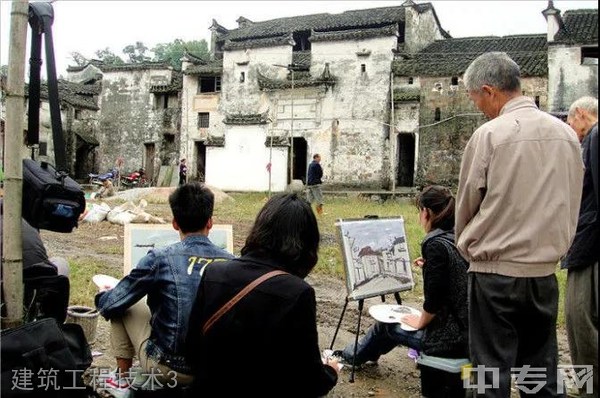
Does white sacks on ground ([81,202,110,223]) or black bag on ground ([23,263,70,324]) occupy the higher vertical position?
black bag on ground ([23,263,70,324])

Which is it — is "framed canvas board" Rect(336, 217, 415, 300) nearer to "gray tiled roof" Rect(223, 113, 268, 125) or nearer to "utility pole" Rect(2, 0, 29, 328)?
"utility pole" Rect(2, 0, 29, 328)

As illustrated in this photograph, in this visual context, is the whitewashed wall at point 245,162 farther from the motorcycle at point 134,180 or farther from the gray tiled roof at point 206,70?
the motorcycle at point 134,180

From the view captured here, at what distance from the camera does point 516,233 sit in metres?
2.63

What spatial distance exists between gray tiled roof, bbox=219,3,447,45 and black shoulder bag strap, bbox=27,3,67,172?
76.8 feet

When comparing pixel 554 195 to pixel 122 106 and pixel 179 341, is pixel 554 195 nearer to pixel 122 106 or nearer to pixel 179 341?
pixel 179 341

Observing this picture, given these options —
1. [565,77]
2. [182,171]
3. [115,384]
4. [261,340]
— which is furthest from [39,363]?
[182,171]

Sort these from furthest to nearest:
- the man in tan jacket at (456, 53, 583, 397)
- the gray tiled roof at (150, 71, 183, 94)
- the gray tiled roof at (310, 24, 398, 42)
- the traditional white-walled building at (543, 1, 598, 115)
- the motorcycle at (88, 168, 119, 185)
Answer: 1. the gray tiled roof at (150, 71, 183, 94)
2. the motorcycle at (88, 168, 119, 185)
3. the gray tiled roof at (310, 24, 398, 42)
4. the traditional white-walled building at (543, 1, 598, 115)
5. the man in tan jacket at (456, 53, 583, 397)

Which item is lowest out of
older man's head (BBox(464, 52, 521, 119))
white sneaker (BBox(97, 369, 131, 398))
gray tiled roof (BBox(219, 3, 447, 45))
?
white sneaker (BBox(97, 369, 131, 398))

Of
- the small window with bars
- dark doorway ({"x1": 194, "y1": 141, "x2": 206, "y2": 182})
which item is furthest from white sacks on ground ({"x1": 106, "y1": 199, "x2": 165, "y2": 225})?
dark doorway ({"x1": 194, "y1": 141, "x2": 206, "y2": 182})

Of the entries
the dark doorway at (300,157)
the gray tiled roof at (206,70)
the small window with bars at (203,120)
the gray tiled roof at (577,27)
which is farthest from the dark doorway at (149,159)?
the gray tiled roof at (577,27)

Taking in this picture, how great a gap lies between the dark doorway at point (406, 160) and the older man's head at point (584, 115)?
21.4 metres

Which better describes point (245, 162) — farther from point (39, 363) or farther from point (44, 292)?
point (39, 363)

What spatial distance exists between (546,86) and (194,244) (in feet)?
69.5

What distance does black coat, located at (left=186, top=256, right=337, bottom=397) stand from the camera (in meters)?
2.03
